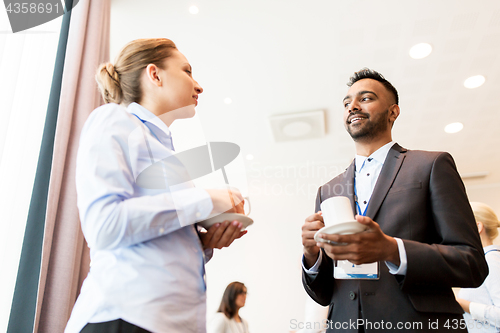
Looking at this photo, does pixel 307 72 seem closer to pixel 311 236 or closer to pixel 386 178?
pixel 386 178

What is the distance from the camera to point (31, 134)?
1.65 metres

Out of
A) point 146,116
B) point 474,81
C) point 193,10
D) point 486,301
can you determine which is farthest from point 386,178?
point 474,81

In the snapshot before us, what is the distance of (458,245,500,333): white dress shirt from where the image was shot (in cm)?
189

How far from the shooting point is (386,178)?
1.19 meters

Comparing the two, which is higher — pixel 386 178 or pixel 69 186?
pixel 69 186

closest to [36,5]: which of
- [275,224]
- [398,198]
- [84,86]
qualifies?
[84,86]

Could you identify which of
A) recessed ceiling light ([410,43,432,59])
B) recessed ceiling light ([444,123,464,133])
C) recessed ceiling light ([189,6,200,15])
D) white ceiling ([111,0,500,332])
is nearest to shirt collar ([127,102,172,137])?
white ceiling ([111,0,500,332])

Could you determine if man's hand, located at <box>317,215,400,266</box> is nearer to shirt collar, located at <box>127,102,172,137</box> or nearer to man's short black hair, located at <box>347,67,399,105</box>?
shirt collar, located at <box>127,102,172,137</box>

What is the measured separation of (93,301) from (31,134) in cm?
125

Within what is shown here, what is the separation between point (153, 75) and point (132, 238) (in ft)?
1.80

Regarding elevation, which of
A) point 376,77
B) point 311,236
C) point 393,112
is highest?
point 376,77

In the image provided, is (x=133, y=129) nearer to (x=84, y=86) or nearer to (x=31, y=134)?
(x=31, y=134)

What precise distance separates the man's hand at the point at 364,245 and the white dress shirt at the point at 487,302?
1464mm

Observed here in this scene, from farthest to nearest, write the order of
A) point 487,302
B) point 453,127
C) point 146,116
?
point 453,127 < point 487,302 < point 146,116
